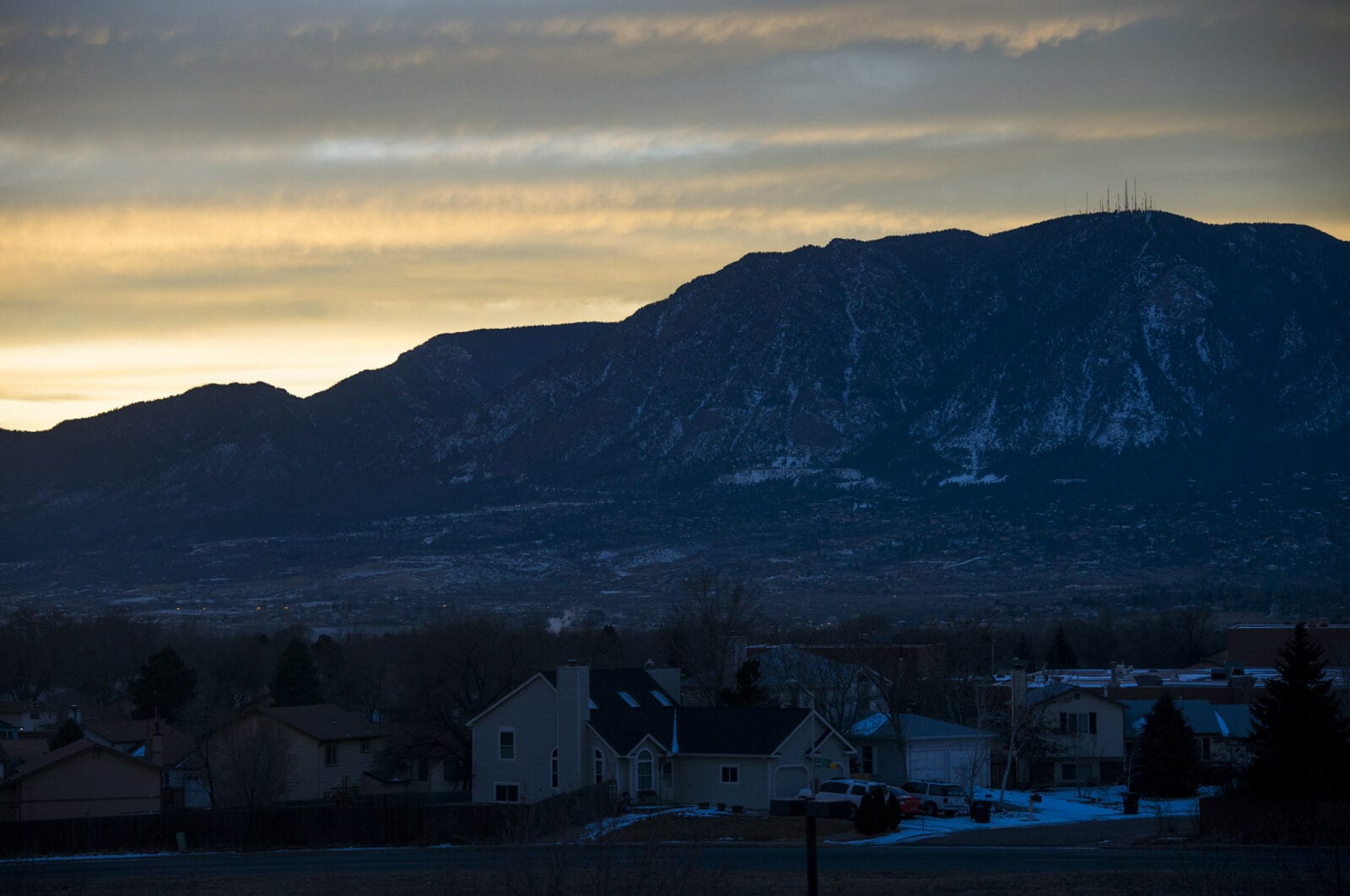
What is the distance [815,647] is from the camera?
98875mm

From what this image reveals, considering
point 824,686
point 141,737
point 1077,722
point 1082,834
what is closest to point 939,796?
point 1082,834

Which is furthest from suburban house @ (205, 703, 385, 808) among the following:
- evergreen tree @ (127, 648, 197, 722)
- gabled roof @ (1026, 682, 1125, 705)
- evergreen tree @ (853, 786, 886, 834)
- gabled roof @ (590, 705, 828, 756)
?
gabled roof @ (1026, 682, 1125, 705)

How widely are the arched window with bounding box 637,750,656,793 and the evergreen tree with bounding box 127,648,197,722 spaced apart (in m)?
39.1

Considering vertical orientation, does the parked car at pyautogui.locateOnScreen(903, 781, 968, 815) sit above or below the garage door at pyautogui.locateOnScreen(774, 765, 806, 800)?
below

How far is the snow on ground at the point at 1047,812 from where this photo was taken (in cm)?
5244

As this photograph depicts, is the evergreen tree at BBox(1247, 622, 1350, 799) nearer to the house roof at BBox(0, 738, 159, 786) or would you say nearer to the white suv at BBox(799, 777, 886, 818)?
the white suv at BBox(799, 777, 886, 818)

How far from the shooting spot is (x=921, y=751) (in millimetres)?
66375

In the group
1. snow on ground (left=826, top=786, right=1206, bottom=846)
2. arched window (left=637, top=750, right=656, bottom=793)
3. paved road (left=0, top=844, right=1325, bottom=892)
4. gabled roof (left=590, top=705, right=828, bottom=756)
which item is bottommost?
snow on ground (left=826, top=786, right=1206, bottom=846)

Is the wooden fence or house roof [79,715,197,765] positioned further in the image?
house roof [79,715,197,765]

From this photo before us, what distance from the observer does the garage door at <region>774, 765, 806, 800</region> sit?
58.7 m

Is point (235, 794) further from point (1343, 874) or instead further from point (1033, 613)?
point (1033, 613)

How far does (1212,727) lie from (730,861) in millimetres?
Answer: 43146

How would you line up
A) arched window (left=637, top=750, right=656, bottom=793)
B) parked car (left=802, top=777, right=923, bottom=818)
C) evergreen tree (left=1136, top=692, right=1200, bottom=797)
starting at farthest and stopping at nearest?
evergreen tree (left=1136, top=692, right=1200, bottom=797) < arched window (left=637, top=750, right=656, bottom=793) < parked car (left=802, top=777, right=923, bottom=818)

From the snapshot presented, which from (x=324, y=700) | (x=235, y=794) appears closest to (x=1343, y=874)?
(x=235, y=794)
